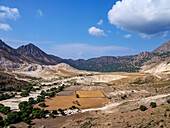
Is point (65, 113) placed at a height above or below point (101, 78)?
below

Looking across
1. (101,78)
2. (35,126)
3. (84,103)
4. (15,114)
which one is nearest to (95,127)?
(35,126)

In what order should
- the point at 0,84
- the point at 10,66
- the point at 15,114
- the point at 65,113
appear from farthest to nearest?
the point at 10,66
the point at 0,84
the point at 65,113
the point at 15,114

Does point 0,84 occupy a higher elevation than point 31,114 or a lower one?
higher

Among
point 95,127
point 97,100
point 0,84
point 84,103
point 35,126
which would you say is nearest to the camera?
point 95,127

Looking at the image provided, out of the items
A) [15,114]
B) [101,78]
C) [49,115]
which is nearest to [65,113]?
[49,115]

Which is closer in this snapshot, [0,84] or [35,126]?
[35,126]

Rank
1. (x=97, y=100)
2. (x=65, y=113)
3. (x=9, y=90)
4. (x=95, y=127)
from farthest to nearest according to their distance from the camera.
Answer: (x=9, y=90)
(x=97, y=100)
(x=65, y=113)
(x=95, y=127)

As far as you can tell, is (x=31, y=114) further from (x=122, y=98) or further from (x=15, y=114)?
(x=122, y=98)

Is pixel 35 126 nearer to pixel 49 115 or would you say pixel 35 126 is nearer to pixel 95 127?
pixel 49 115

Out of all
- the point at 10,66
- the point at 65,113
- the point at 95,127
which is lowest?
the point at 65,113
